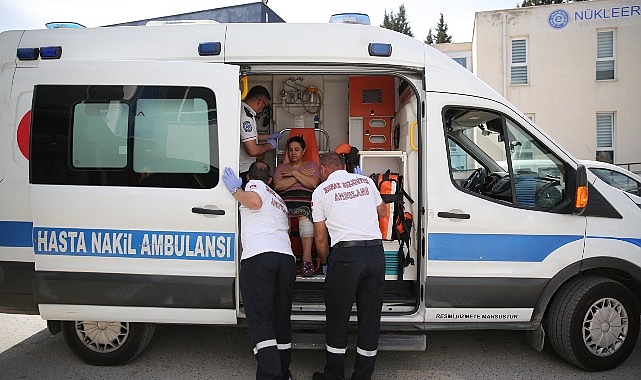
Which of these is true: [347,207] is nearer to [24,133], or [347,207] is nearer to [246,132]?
[246,132]

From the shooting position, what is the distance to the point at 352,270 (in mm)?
3451

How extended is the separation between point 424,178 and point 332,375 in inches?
61.6

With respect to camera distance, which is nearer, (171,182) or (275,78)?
(171,182)

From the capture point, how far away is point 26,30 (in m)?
4.03

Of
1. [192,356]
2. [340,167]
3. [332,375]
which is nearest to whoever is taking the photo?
[332,375]

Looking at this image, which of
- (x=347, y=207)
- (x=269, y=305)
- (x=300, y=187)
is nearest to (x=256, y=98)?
(x=300, y=187)

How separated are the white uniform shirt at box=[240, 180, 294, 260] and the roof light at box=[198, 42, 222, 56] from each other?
3.33 ft

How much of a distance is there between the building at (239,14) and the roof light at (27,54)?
2.37 m

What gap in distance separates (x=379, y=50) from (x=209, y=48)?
1.26 metres

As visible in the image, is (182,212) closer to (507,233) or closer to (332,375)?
(332,375)

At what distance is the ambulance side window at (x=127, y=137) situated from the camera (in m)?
3.74

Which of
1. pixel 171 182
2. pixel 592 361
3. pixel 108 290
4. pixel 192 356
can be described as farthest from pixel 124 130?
pixel 592 361

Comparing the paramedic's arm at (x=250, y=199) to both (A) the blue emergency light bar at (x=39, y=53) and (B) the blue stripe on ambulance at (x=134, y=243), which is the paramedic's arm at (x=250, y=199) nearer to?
(B) the blue stripe on ambulance at (x=134, y=243)

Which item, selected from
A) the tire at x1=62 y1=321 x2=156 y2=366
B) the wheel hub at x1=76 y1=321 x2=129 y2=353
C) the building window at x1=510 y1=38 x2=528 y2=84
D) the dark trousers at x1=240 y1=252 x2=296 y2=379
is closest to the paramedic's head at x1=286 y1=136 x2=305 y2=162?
the dark trousers at x1=240 y1=252 x2=296 y2=379
